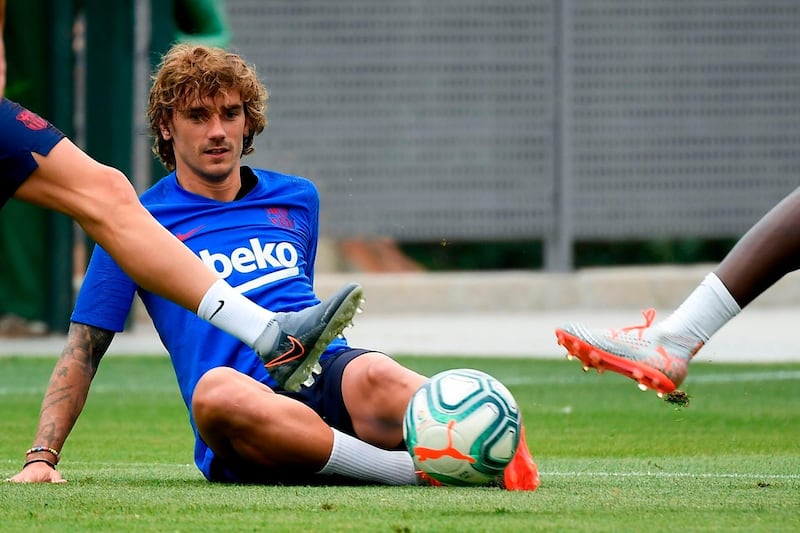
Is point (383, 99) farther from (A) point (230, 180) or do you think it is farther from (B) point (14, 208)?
(A) point (230, 180)

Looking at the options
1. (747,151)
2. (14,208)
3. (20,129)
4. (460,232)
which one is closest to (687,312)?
(20,129)

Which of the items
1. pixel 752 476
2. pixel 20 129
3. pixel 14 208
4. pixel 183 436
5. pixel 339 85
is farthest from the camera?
pixel 339 85

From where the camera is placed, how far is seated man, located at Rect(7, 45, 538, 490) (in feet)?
15.0

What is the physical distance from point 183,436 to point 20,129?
292 cm

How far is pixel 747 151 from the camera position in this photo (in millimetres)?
14992

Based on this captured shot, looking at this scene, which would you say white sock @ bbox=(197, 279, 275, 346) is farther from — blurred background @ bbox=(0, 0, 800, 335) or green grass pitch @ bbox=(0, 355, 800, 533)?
blurred background @ bbox=(0, 0, 800, 335)

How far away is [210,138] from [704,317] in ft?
5.47

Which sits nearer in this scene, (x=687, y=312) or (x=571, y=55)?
(x=687, y=312)

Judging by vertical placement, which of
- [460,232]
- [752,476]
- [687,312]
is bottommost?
[460,232]

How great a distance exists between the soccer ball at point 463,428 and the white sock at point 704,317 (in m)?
0.53

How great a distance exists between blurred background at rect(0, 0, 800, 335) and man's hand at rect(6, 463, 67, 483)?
8.89m

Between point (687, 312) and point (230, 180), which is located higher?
point (230, 180)

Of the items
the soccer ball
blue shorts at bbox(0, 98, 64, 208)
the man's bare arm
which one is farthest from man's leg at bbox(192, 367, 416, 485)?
blue shorts at bbox(0, 98, 64, 208)

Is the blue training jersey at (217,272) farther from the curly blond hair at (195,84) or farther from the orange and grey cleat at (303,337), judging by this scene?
the orange and grey cleat at (303,337)
